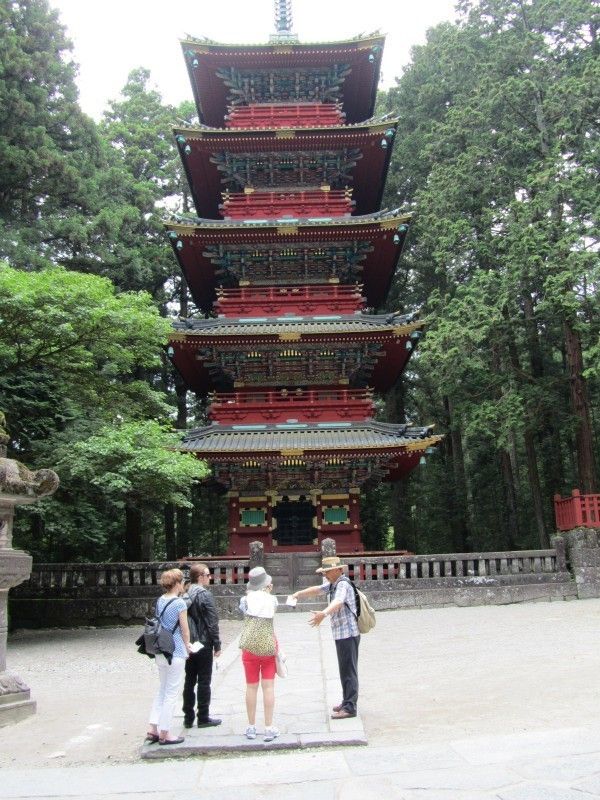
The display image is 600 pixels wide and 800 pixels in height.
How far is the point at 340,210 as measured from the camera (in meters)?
20.8

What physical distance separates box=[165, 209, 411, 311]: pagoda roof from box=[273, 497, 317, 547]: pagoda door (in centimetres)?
696

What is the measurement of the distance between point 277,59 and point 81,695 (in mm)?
19774

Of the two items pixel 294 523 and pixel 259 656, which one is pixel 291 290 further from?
pixel 259 656

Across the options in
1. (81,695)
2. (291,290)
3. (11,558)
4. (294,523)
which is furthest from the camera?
(291,290)

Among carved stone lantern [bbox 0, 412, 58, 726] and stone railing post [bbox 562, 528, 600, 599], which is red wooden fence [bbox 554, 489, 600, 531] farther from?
carved stone lantern [bbox 0, 412, 58, 726]

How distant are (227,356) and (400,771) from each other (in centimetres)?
1561

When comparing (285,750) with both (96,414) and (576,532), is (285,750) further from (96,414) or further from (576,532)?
(576,532)

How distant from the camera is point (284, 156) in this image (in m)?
21.1

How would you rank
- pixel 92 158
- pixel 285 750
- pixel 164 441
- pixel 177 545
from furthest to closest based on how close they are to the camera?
pixel 177 545
pixel 92 158
pixel 164 441
pixel 285 750

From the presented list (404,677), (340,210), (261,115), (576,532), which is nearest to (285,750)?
(404,677)

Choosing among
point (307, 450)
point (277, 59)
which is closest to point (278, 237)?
point (277, 59)

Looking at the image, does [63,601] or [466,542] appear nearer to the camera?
[63,601]

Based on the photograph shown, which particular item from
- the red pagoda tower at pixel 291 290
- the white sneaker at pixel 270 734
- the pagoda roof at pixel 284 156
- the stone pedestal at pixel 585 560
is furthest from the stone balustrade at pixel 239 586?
Answer: the pagoda roof at pixel 284 156

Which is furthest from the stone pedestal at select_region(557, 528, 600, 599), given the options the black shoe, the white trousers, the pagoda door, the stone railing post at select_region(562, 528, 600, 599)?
the white trousers
